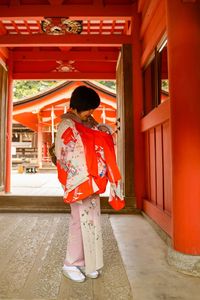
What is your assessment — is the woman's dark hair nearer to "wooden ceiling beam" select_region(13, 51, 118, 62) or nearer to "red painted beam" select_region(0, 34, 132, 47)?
"red painted beam" select_region(0, 34, 132, 47)

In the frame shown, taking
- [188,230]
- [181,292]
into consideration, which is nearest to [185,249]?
[188,230]

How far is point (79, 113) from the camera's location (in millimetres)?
2123

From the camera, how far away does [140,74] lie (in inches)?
191

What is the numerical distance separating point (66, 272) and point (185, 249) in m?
0.99

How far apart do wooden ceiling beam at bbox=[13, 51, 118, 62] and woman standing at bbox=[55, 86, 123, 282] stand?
5054mm

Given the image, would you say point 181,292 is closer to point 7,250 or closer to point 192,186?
point 192,186

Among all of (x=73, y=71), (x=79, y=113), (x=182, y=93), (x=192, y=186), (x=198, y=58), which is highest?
(x=73, y=71)

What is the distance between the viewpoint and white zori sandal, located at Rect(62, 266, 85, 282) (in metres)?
2.07

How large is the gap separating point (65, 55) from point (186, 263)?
569 cm

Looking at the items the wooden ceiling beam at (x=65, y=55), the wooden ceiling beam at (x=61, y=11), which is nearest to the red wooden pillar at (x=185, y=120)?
the wooden ceiling beam at (x=61, y=11)

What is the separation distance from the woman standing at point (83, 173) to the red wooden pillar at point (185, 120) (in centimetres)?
64

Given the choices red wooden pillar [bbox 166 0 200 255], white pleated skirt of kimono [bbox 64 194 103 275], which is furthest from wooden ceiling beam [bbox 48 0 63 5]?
white pleated skirt of kimono [bbox 64 194 103 275]

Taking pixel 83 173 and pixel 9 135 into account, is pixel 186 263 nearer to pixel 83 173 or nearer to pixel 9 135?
pixel 83 173

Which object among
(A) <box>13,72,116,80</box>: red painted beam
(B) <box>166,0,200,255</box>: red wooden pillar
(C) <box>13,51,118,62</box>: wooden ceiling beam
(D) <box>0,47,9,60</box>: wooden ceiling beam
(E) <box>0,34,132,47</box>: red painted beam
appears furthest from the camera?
(A) <box>13,72,116,80</box>: red painted beam
